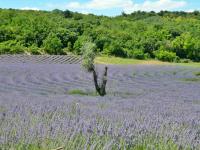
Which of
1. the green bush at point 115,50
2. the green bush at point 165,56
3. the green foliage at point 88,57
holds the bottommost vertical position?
the green bush at point 165,56

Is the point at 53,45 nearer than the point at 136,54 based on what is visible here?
Yes

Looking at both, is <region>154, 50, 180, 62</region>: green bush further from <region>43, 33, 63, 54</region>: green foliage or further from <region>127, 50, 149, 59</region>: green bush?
<region>43, 33, 63, 54</region>: green foliage

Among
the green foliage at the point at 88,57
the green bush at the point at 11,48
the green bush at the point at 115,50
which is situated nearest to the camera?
the green foliage at the point at 88,57

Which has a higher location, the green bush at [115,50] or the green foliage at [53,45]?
the green foliage at [53,45]

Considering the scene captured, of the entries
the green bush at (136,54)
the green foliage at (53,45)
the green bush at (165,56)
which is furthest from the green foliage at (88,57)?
the green bush at (165,56)

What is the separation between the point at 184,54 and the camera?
288ft

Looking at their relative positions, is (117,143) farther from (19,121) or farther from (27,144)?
(19,121)

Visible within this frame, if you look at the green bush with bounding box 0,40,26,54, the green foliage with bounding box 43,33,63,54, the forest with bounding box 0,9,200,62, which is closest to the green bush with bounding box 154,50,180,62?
the forest with bounding box 0,9,200,62

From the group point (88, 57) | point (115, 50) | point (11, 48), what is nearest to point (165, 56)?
point (115, 50)

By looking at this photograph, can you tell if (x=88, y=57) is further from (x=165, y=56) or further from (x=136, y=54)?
(x=165, y=56)

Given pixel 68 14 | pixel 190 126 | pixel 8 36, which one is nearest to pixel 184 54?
pixel 8 36

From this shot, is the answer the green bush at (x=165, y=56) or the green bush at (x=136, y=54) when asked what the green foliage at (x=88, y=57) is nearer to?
the green bush at (x=136, y=54)

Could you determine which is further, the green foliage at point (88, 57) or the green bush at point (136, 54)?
the green bush at point (136, 54)

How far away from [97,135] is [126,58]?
73593 millimetres
